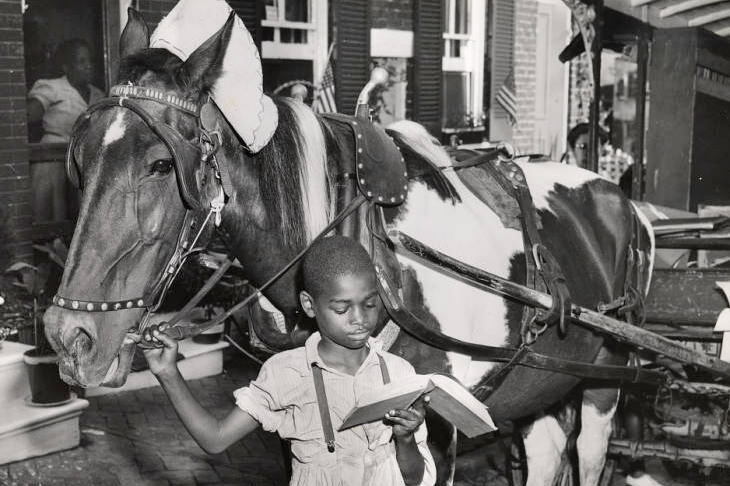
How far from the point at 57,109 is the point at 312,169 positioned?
19.5ft

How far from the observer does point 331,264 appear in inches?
108

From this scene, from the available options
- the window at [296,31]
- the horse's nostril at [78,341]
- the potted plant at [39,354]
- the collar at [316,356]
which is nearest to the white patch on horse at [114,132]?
the horse's nostril at [78,341]

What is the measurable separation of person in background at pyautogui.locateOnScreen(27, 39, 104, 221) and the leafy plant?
58 centimetres

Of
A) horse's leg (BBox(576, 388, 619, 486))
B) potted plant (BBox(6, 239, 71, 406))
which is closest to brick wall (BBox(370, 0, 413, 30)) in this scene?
potted plant (BBox(6, 239, 71, 406))

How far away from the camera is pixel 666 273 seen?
16.4 feet

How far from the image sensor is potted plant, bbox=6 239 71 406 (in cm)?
639

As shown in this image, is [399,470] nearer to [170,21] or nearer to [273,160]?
[273,160]

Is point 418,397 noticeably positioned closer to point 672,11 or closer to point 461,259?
point 461,259

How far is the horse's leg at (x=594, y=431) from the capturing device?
4816 millimetres

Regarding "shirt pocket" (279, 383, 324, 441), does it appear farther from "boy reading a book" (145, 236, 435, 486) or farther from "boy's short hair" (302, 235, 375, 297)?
"boy's short hair" (302, 235, 375, 297)

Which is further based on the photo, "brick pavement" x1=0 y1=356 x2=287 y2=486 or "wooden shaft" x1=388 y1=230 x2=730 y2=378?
"brick pavement" x1=0 y1=356 x2=287 y2=486

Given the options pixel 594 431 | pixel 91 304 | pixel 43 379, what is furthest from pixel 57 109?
pixel 91 304

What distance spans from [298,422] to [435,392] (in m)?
0.47

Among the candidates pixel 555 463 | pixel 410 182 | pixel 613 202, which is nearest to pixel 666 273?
pixel 613 202
